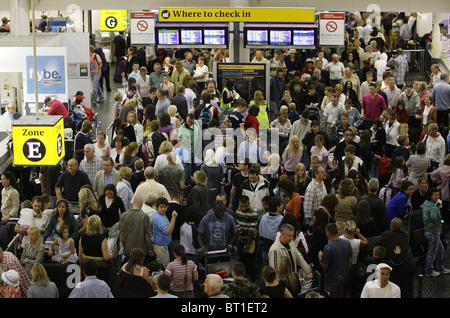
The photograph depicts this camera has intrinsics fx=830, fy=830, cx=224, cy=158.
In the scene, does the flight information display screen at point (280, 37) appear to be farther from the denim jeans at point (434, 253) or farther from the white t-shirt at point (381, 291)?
the white t-shirt at point (381, 291)

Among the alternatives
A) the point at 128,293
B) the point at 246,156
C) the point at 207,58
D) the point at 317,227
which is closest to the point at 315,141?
the point at 246,156

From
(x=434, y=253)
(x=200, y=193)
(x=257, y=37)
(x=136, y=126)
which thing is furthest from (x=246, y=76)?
(x=434, y=253)

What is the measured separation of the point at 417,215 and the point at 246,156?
312cm

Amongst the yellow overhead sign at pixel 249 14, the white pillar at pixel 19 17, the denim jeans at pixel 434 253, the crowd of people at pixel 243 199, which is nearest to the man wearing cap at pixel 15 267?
the crowd of people at pixel 243 199

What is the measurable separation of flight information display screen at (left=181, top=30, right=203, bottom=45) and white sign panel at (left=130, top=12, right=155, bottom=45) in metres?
1.03

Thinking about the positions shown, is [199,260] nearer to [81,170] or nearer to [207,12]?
[81,170]

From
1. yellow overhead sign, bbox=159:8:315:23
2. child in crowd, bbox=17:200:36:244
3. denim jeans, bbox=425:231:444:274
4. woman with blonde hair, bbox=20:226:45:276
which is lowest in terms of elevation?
denim jeans, bbox=425:231:444:274

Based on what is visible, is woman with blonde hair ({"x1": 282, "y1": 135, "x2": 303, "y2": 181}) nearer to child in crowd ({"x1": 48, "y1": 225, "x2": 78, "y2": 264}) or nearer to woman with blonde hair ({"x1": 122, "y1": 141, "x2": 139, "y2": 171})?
woman with blonde hair ({"x1": 122, "y1": 141, "x2": 139, "y2": 171})

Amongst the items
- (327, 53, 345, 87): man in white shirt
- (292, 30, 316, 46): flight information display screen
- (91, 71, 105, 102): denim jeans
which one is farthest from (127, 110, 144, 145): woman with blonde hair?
(91, 71, 105, 102): denim jeans

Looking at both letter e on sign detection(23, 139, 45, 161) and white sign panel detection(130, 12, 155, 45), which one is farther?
white sign panel detection(130, 12, 155, 45)

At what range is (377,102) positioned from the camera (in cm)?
1645

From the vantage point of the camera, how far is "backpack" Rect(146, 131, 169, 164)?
45.8ft

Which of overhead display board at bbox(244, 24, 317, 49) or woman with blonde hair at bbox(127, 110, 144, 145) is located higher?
overhead display board at bbox(244, 24, 317, 49)

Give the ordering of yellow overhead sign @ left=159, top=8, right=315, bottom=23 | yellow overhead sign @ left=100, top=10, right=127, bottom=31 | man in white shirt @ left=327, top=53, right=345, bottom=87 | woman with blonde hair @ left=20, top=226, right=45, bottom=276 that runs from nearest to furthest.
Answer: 1. woman with blonde hair @ left=20, top=226, right=45, bottom=276
2. yellow overhead sign @ left=159, top=8, right=315, bottom=23
3. man in white shirt @ left=327, top=53, right=345, bottom=87
4. yellow overhead sign @ left=100, top=10, right=127, bottom=31
